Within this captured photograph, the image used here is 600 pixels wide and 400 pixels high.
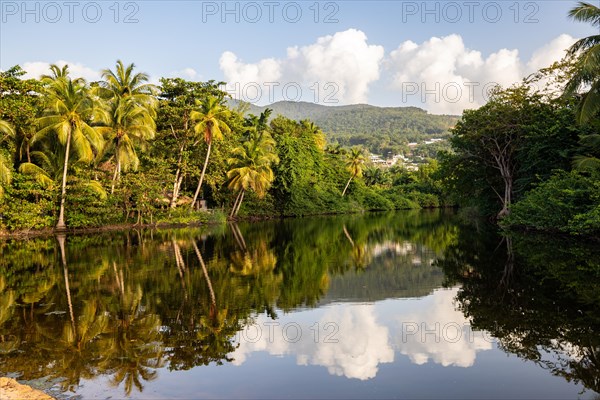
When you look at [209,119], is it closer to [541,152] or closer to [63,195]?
[63,195]

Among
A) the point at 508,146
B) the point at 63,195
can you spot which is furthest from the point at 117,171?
the point at 508,146

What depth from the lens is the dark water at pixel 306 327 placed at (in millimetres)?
6797

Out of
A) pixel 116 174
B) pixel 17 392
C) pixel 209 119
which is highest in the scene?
pixel 209 119

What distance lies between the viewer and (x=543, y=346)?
8086 millimetres

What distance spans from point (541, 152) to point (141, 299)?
28916 mm

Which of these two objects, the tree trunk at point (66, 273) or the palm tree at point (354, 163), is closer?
the tree trunk at point (66, 273)

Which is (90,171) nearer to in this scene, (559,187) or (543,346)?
(559,187)

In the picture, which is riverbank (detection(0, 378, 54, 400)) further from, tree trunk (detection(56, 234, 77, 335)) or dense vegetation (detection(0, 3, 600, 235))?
dense vegetation (detection(0, 3, 600, 235))

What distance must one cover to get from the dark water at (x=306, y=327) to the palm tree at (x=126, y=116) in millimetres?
18454

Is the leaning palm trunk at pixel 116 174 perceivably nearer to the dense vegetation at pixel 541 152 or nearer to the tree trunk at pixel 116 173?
the tree trunk at pixel 116 173

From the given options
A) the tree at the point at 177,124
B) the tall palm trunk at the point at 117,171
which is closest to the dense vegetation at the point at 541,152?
the tree at the point at 177,124

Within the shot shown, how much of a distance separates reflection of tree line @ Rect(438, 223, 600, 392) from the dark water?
4 cm

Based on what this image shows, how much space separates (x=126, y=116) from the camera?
1380 inches

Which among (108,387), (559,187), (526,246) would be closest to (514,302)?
(108,387)
